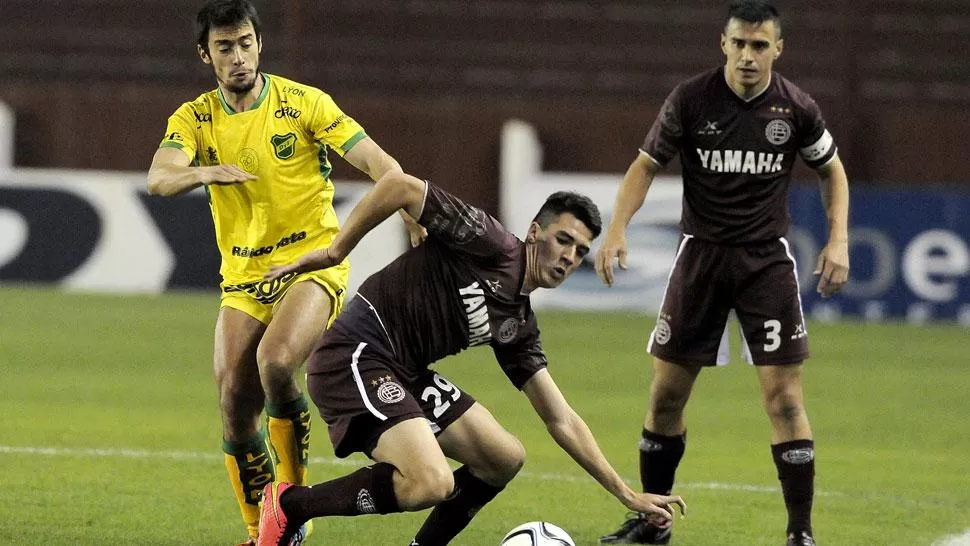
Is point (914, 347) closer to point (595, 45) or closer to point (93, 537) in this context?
point (595, 45)

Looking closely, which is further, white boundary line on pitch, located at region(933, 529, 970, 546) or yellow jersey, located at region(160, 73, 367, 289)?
white boundary line on pitch, located at region(933, 529, 970, 546)

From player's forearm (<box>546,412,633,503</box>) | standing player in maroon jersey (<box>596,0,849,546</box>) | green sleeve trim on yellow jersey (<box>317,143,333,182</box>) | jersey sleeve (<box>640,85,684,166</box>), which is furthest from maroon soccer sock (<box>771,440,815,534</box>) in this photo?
green sleeve trim on yellow jersey (<box>317,143,333,182</box>)

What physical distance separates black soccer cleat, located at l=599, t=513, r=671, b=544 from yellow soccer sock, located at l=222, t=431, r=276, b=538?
4.51 feet

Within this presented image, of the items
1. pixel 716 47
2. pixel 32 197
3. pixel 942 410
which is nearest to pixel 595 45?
pixel 716 47

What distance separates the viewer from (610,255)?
621 centimetres

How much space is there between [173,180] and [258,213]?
20.0 inches

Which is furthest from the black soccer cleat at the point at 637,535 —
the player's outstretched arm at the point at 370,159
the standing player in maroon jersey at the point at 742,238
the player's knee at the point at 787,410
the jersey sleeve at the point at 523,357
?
the player's outstretched arm at the point at 370,159

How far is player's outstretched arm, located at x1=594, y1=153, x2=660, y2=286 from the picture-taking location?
6180 mm

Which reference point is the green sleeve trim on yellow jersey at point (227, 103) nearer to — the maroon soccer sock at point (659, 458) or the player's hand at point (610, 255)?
the player's hand at point (610, 255)

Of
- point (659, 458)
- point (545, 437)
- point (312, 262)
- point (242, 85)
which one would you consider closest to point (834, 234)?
point (659, 458)

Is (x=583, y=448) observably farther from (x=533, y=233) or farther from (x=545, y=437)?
(x=545, y=437)

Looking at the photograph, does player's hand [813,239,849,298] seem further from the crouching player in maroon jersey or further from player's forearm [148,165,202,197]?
player's forearm [148,165,202,197]

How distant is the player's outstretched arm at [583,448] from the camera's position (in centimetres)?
539

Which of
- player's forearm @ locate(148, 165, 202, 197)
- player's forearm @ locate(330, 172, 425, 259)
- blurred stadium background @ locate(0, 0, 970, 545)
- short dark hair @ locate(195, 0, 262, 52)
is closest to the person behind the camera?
player's forearm @ locate(330, 172, 425, 259)
